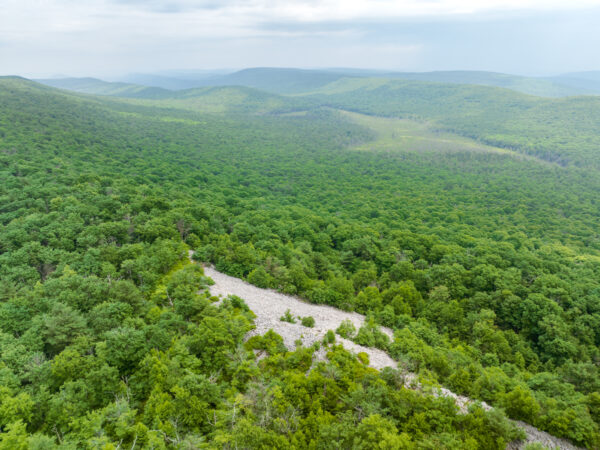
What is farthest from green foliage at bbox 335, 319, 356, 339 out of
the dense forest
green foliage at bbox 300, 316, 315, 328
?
green foliage at bbox 300, 316, 315, 328

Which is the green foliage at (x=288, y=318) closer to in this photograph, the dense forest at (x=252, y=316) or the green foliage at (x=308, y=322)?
the green foliage at (x=308, y=322)

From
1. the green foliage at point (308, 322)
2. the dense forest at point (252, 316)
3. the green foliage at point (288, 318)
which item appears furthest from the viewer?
the green foliage at point (288, 318)

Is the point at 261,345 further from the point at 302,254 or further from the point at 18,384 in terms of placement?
the point at 302,254

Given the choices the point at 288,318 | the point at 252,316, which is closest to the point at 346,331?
the point at 288,318

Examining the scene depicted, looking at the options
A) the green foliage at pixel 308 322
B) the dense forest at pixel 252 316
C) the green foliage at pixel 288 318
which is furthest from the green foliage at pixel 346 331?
the green foliage at pixel 288 318

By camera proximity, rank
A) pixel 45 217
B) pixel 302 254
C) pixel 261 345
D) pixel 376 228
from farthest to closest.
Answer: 1. pixel 376 228
2. pixel 302 254
3. pixel 45 217
4. pixel 261 345

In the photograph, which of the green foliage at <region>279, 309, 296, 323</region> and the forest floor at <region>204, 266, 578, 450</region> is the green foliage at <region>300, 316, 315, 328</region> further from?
the green foliage at <region>279, 309, 296, 323</region>

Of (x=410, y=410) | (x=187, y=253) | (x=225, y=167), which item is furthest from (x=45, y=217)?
(x=225, y=167)
